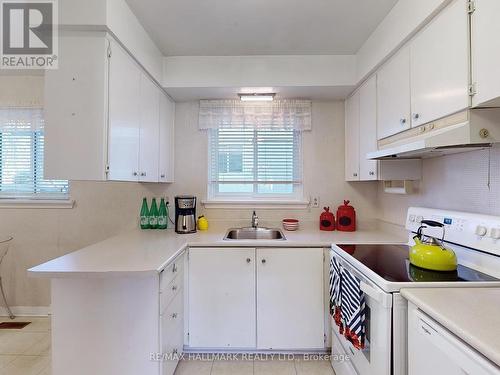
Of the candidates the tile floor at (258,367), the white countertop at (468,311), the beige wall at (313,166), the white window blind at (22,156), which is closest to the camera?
the white countertop at (468,311)

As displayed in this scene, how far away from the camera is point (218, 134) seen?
8.82 ft

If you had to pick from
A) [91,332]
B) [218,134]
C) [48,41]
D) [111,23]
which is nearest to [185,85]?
[218,134]

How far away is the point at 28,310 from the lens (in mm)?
2543

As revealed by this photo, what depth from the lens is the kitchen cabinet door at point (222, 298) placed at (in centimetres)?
196

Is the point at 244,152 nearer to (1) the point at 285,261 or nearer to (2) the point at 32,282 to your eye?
(1) the point at 285,261

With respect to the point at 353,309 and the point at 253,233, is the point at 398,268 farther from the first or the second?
the point at 253,233

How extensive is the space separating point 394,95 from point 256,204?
1.50 metres

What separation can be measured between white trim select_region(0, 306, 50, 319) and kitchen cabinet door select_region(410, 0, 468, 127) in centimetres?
354

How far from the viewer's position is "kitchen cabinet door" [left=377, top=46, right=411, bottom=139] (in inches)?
61.7

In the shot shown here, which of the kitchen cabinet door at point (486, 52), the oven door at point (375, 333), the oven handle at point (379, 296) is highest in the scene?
the kitchen cabinet door at point (486, 52)

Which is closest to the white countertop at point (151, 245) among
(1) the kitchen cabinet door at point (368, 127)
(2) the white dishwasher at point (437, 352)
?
(1) the kitchen cabinet door at point (368, 127)

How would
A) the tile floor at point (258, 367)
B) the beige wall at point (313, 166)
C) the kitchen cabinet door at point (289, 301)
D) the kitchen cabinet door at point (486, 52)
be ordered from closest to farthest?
the kitchen cabinet door at point (486, 52) < the tile floor at point (258, 367) < the kitchen cabinet door at point (289, 301) < the beige wall at point (313, 166)

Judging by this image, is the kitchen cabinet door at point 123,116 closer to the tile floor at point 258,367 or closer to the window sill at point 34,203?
the window sill at point 34,203

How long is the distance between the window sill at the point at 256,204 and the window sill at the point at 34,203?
1355mm
